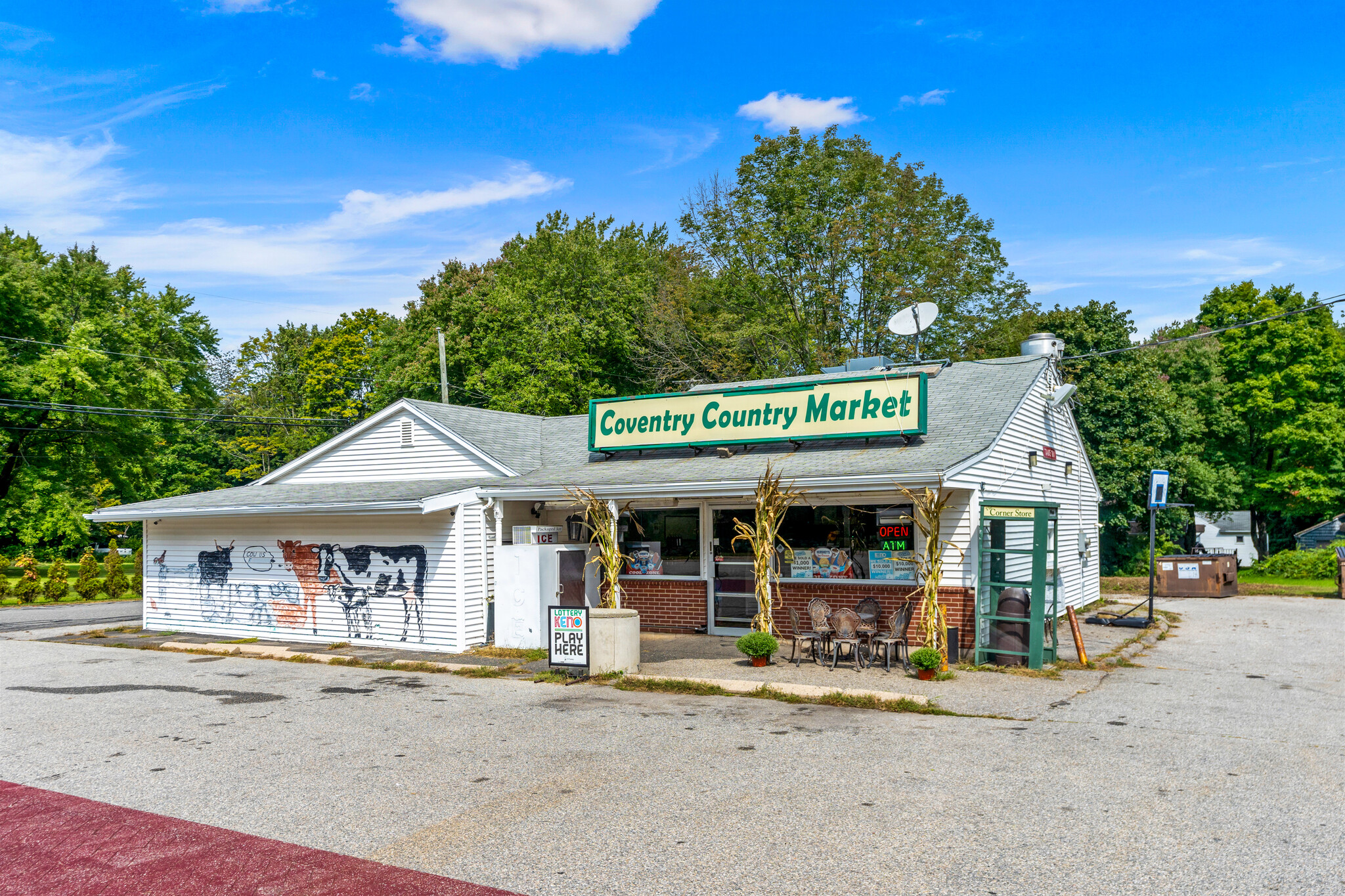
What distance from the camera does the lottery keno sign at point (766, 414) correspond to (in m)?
15.8

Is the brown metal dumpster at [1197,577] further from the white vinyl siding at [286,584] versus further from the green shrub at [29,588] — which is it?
the green shrub at [29,588]

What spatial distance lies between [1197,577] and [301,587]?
895 inches

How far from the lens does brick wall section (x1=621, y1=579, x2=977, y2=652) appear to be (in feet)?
46.8

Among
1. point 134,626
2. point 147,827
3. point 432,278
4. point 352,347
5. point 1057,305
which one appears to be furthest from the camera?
point 352,347

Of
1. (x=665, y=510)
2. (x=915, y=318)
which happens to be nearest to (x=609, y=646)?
(x=665, y=510)

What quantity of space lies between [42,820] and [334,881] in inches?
118

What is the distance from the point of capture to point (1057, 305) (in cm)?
3353

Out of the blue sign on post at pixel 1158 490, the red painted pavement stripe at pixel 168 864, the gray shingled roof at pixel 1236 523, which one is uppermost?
the blue sign on post at pixel 1158 490

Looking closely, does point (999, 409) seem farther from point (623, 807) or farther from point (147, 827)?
point (147, 827)

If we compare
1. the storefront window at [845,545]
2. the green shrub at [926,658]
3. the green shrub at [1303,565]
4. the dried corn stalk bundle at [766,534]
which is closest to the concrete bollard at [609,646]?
the dried corn stalk bundle at [766,534]

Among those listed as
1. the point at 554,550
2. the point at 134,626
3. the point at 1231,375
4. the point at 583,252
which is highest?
the point at 583,252

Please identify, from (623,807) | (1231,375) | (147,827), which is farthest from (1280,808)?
(1231,375)

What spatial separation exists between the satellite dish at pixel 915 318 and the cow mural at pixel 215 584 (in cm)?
1388

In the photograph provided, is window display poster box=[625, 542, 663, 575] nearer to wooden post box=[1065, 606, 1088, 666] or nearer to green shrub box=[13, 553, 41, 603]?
wooden post box=[1065, 606, 1088, 666]
